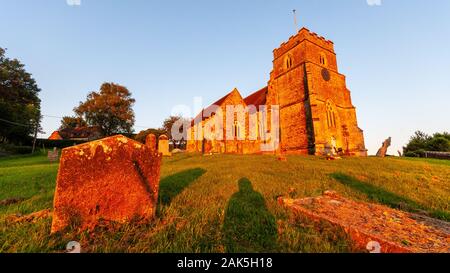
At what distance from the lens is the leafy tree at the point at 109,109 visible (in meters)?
39.7

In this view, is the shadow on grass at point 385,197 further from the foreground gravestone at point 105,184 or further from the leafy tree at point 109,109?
the leafy tree at point 109,109

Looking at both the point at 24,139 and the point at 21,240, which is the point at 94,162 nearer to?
the point at 21,240

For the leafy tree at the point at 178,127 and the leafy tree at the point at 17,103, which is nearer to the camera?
the leafy tree at the point at 17,103

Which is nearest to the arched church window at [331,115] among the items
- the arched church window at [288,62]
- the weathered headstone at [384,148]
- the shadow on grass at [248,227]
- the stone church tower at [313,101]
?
the stone church tower at [313,101]

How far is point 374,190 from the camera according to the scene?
555 cm

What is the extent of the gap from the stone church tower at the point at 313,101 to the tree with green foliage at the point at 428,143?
14713 millimetres

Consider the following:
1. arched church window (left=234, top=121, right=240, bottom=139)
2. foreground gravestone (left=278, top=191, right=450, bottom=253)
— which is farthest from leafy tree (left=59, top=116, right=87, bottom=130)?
foreground gravestone (left=278, top=191, right=450, bottom=253)

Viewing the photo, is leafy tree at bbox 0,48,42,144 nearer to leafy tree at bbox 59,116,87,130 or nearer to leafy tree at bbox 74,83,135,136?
leafy tree at bbox 74,83,135,136

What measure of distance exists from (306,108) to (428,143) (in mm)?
28374

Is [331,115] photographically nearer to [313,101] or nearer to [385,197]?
[313,101]

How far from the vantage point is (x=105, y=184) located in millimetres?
2871

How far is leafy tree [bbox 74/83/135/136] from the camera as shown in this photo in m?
39.7
